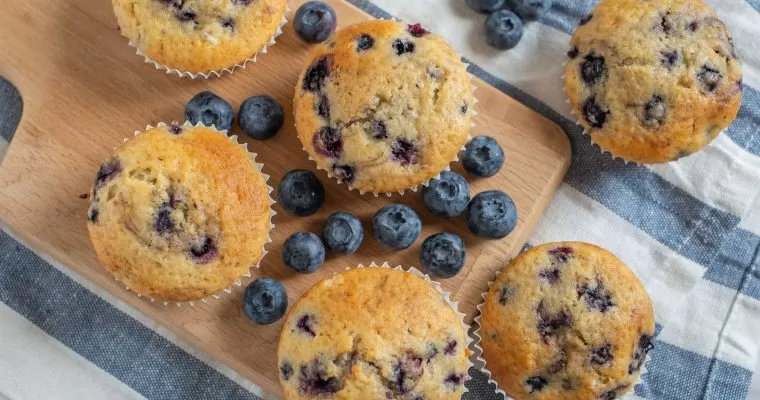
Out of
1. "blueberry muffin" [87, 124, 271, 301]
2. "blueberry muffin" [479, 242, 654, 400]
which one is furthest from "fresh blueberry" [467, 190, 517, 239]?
"blueberry muffin" [87, 124, 271, 301]

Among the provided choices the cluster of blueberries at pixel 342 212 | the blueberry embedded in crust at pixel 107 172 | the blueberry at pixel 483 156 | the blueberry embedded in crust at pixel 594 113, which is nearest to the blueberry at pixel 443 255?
the cluster of blueberries at pixel 342 212

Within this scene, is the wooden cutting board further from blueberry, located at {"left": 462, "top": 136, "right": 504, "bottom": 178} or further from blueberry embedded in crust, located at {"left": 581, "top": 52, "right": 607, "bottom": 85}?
blueberry embedded in crust, located at {"left": 581, "top": 52, "right": 607, "bottom": 85}

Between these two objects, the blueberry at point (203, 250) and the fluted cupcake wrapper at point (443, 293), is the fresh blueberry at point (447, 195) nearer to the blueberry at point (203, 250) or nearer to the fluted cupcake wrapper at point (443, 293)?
the fluted cupcake wrapper at point (443, 293)

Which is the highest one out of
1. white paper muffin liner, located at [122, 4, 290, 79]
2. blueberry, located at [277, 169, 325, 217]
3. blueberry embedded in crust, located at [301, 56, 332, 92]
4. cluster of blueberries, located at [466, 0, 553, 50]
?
cluster of blueberries, located at [466, 0, 553, 50]

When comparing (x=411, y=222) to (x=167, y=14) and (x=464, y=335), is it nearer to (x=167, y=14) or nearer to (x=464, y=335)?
(x=464, y=335)

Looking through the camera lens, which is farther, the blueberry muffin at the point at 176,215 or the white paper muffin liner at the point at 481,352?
the white paper muffin liner at the point at 481,352

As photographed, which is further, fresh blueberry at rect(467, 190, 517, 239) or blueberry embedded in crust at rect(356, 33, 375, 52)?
fresh blueberry at rect(467, 190, 517, 239)

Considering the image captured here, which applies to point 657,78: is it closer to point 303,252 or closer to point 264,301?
point 303,252
